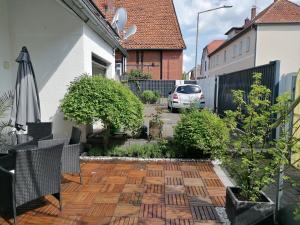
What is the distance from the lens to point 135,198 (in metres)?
4.26

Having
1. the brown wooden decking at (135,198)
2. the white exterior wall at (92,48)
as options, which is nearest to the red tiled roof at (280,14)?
the white exterior wall at (92,48)

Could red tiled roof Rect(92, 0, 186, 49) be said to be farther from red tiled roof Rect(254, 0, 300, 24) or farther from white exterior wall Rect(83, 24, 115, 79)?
white exterior wall Rect(83, 24, 115, 79)

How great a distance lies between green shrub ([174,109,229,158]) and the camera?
20.4 feet

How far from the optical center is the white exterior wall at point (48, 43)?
713 centimetres

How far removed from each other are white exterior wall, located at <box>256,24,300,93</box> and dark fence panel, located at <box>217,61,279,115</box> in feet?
38.0

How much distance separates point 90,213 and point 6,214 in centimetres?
99

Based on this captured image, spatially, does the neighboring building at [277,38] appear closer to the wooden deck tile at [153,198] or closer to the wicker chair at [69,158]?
the wooden deck tile at [153,198]

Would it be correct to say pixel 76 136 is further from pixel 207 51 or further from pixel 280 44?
pixel 207 51

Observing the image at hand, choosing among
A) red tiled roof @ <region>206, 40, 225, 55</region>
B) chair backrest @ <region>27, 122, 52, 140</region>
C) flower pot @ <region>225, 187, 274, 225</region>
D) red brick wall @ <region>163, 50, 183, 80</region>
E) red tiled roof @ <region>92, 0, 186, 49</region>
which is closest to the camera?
flower pot @ <region>225, 187, 274, 225</region>

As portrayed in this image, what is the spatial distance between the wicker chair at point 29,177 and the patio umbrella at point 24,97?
7.59ft

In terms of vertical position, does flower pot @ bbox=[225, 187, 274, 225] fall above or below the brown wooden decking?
above

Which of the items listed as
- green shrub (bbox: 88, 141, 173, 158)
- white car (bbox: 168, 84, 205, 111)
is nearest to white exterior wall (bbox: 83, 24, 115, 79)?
green shrub (bbox: 88, 141, 173, 158)

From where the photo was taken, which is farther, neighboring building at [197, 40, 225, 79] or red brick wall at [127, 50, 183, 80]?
neighboring building at [197, 40, 225, 79]

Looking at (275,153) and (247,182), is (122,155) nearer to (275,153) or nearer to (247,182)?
(247,182)
